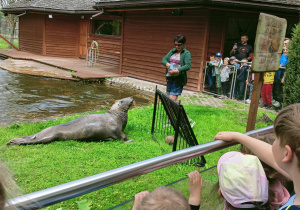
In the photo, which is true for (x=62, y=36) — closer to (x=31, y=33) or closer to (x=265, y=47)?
(x=31, y=33)

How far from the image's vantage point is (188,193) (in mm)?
1749

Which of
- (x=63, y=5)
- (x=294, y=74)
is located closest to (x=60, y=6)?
(x=63, y=5)

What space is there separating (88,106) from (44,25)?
14474mm

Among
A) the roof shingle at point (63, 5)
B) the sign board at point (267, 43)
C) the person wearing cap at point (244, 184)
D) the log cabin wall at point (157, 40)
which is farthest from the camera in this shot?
the roof shingle at point (63, 5)

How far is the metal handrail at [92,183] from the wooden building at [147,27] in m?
8.53

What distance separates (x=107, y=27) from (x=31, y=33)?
7546 mm

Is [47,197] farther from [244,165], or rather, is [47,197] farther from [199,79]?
[199,79]

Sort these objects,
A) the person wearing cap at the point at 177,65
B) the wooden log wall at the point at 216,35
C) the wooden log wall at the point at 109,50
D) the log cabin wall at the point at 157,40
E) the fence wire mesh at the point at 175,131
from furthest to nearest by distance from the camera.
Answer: the wooden log wall at the point at 109,50
the log cabin wall at the point at 157,40
the wooden log wall at the point at 216,35
the person wearing cap at the point at 177,65
the fence wire mesh at the point at 175,131

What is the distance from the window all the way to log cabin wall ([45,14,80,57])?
260 cm

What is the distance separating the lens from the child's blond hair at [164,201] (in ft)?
3.69

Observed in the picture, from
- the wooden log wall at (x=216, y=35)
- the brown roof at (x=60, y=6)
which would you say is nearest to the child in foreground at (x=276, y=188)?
the wooden log wall at (x=216, y=35)

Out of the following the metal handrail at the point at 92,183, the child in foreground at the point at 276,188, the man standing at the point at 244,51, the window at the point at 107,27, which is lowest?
the child in foreground at the point at 276,188

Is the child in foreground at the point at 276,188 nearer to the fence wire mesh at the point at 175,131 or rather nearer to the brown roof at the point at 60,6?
the fence wire mesh at the point at 175,131

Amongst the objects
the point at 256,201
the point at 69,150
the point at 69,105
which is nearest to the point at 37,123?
the point at 69,150
